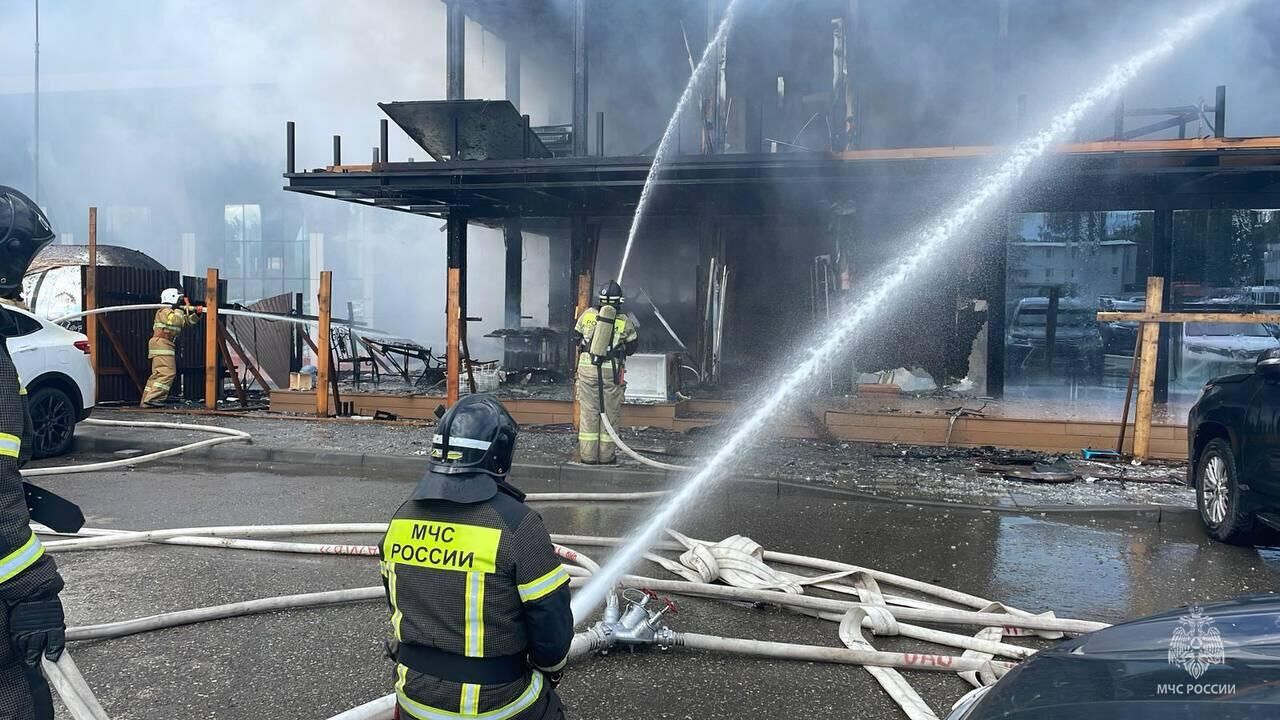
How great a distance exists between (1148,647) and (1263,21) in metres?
13.3

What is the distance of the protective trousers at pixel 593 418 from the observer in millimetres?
8594

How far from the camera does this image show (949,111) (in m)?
14.9

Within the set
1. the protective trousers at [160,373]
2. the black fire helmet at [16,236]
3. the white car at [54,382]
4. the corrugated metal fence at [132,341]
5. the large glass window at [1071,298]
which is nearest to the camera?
the black fire helmet at [16,236]

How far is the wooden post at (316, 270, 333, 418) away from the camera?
10945 mm

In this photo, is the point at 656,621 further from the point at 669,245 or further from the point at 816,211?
the point at 669,245

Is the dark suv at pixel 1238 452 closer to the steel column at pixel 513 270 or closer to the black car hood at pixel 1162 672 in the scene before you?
the black car hood at pixel 1162 672

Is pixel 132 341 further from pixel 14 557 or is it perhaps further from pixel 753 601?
pixel 14 557

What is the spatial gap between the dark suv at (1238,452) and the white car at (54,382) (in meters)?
10.3

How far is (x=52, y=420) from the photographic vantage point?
905 cm

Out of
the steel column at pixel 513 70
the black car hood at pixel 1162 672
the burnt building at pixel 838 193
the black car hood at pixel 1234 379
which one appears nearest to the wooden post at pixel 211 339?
the burnt building at pixel 838 193

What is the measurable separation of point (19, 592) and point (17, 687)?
0.84ft

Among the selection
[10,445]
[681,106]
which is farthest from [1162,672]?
[681,106]

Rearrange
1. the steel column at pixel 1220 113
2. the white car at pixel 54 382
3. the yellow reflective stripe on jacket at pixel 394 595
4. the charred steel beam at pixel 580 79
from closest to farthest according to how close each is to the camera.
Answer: the yellow reflective stripe on jacket at pixel 394 595 → the white car at pixel 54 382 → the steel column at pixel 1220 113 → the charred steel beam at pixel 580 79

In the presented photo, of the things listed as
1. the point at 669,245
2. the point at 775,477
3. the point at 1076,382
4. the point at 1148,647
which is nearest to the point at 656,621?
the point at 1148,647
